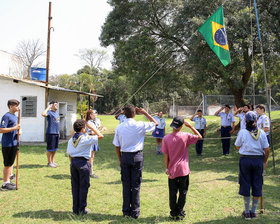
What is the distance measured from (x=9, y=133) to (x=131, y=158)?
2984 millimetres

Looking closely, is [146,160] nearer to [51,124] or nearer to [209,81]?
[51,124]

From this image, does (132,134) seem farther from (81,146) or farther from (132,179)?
(81,146)

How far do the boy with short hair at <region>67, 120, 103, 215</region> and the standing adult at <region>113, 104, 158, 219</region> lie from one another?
50 centimetres

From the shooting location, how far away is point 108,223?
13.1 feet

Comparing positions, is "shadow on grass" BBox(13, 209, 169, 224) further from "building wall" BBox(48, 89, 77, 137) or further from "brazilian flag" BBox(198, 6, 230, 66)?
"building wall" BBox(48, 89, 77, 137)

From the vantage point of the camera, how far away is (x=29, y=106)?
13250 millimetres

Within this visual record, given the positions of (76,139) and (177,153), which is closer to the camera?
(177,153)

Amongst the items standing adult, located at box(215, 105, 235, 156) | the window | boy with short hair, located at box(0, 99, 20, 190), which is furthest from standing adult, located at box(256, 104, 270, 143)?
the window

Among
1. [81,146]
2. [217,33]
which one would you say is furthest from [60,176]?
[217,33]

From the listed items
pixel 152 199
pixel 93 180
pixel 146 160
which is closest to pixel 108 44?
pixel 146 160

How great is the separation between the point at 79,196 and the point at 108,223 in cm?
60

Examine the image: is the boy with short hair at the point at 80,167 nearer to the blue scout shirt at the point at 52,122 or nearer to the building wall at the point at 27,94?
the blue scout shirt at the point at 52,122

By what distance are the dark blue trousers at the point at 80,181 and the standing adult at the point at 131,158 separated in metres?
0.56

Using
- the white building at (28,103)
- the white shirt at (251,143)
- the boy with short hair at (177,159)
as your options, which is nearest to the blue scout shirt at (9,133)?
the boy with short hair at (177,159)
